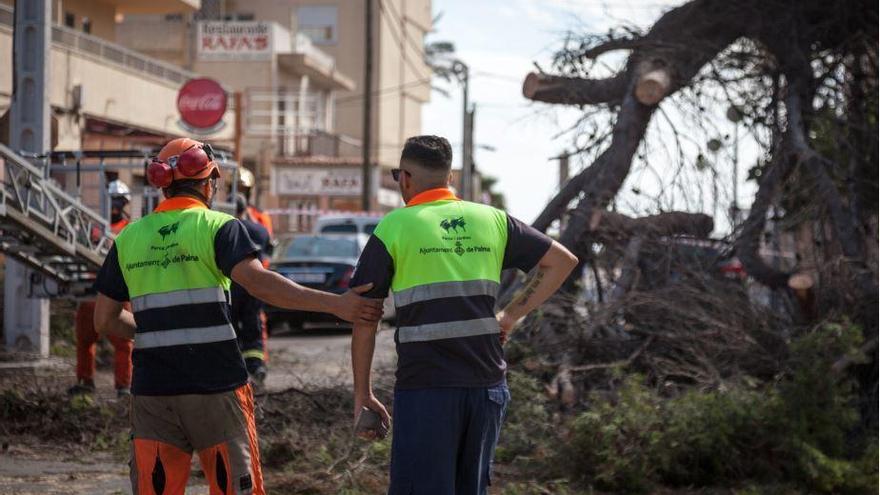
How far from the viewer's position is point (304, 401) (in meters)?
9.62

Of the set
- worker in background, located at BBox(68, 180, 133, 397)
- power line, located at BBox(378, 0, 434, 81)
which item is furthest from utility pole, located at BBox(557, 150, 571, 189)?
power line, located at BBox(378, 0, 434, 81)

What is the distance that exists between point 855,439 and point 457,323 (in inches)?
182

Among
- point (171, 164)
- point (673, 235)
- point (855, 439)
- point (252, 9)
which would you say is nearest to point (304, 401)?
→ point (673, 235)

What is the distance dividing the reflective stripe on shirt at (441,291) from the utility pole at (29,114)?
9.62 meters

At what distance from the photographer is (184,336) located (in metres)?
5.10

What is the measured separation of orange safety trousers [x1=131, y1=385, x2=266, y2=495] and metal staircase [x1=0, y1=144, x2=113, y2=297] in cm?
657

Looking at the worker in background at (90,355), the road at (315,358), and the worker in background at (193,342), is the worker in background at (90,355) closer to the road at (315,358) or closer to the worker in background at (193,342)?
the road at (315,358)

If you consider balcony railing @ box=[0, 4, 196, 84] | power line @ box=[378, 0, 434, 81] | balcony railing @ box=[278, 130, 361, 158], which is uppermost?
power line @ box=[378, 0, 434, 81]

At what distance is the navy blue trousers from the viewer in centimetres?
483

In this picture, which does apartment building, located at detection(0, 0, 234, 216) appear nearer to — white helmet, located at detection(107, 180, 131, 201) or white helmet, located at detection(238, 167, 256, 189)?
white helmet, located at detection(107, 180, 131, 201)

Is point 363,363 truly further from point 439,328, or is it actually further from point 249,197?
point 249,197

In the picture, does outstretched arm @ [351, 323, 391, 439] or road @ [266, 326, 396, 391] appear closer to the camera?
outstretched arm @ [351, 323, 391, 439]

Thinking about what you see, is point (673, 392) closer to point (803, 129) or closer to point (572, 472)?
point (572, 472)

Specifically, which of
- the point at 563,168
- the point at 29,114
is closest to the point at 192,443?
the point at 563,168
